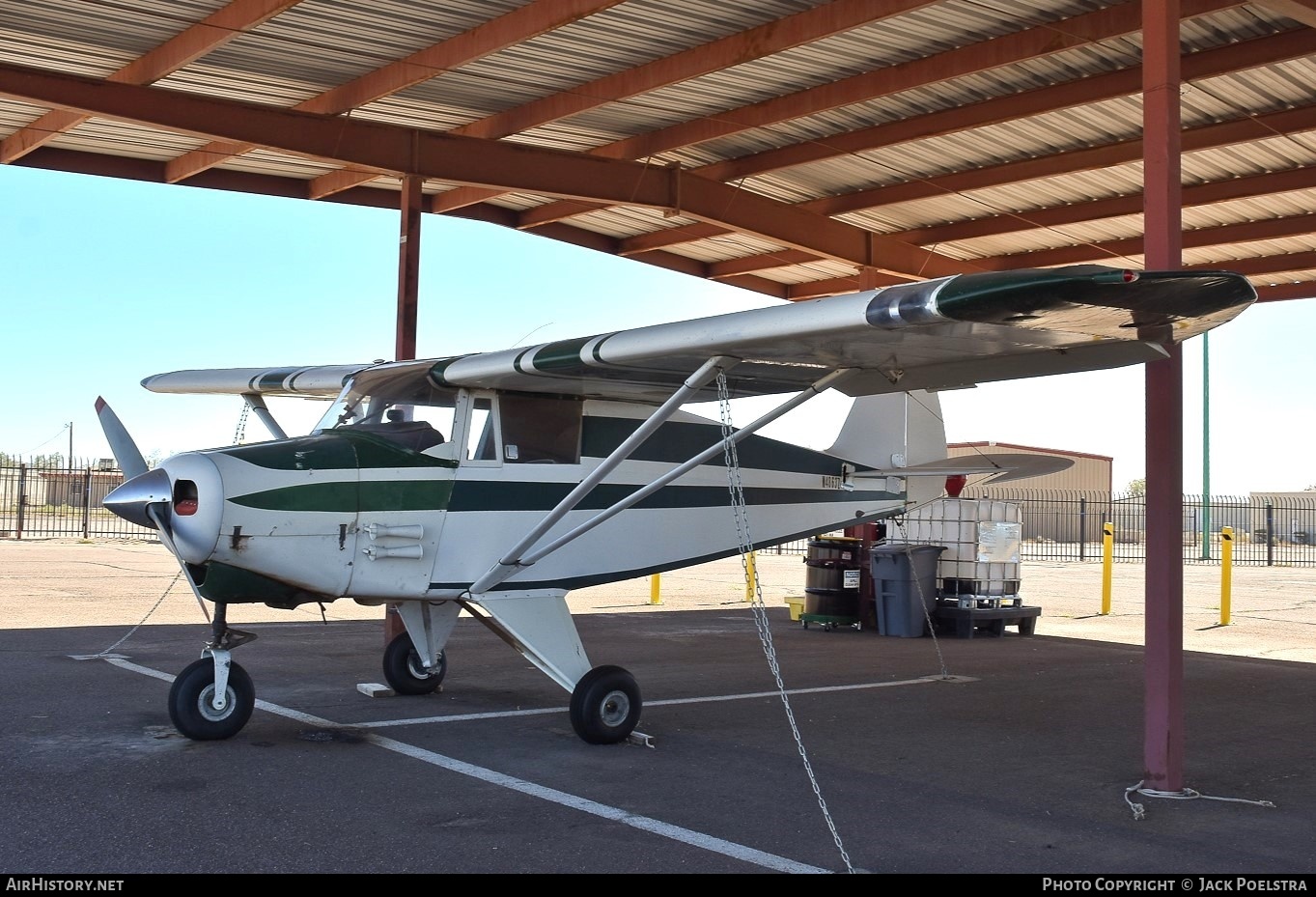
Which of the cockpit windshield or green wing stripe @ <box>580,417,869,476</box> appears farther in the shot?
green wing stripe @ <box>580,417,869,476</box>

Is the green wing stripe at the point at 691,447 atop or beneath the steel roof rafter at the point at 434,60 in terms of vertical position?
beneath

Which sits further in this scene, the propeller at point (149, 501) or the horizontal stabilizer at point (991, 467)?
the horizontal stabilizer at point (991, 467)

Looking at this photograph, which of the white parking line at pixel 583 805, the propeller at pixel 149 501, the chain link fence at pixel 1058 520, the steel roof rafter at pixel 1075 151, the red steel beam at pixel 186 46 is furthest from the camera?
the chain link fence at pixel 1058 520

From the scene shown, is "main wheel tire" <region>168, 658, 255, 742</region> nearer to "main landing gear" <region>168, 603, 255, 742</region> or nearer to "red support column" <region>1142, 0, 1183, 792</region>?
"main landing gear" <region>168, 603, 255, 742</region>

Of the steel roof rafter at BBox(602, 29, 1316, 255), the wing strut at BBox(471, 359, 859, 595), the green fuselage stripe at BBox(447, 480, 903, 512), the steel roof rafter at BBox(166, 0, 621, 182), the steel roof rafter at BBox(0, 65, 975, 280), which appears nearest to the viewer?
the wing strut at BBox(471, 359, 859, 595)

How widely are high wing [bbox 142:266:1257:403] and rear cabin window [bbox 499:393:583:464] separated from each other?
130mm

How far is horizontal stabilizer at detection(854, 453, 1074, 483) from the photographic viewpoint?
10211 mm

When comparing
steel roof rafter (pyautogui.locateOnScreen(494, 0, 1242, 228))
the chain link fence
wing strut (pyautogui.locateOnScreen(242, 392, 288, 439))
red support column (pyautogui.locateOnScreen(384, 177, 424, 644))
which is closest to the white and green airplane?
wing strut (pyautogui.locateOnScreen(242, 392, 288, 439))

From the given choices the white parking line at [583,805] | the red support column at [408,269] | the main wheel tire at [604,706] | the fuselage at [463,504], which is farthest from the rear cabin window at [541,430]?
the red support column at [408,269]

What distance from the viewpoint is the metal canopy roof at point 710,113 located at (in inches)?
380

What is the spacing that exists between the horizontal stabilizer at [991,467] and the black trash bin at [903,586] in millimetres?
4137

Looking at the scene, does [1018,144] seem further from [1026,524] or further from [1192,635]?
[1026,524]

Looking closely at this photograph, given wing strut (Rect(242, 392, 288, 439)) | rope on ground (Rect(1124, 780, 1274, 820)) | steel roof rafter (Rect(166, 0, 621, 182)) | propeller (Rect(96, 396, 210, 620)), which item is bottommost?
rope on ground (Rect(1124, 780, 1274, 820))

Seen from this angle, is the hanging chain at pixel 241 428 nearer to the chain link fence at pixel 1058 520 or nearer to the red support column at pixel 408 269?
the red support column at pixel 408 269
